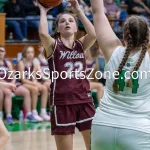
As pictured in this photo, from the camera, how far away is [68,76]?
495 centimetres

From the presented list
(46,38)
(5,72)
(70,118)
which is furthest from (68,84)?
(5,72)

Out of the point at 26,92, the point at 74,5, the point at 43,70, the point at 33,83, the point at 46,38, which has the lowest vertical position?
the point at 26,92

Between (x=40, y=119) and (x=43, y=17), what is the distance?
4.70 meters

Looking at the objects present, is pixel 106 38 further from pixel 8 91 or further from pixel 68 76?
pixel 8 91

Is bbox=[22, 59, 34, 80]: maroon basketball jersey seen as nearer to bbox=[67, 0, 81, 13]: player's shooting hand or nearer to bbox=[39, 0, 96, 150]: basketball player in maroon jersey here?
bbox=[39, 0, 96, 150]: basketball player in maroon jersey

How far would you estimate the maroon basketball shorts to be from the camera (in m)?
4.81

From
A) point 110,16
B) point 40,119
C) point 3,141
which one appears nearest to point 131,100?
point 3,141

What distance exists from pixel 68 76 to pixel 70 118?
1.32ft

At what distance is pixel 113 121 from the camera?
3.09 meters

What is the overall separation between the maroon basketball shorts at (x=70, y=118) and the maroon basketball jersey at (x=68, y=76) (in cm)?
6

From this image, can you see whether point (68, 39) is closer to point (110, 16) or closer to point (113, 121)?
point (113, 121)

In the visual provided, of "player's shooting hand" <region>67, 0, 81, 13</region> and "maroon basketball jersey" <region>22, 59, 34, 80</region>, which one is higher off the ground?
"player's shooting hand" <region>67, 0, 81, 13</region>

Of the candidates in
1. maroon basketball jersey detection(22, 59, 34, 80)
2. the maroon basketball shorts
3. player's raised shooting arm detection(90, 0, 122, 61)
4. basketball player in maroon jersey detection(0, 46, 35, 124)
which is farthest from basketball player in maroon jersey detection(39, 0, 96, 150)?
maroon basketball jersey detection(22, 59, 34, 80)

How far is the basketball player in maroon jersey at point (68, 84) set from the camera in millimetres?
4836
